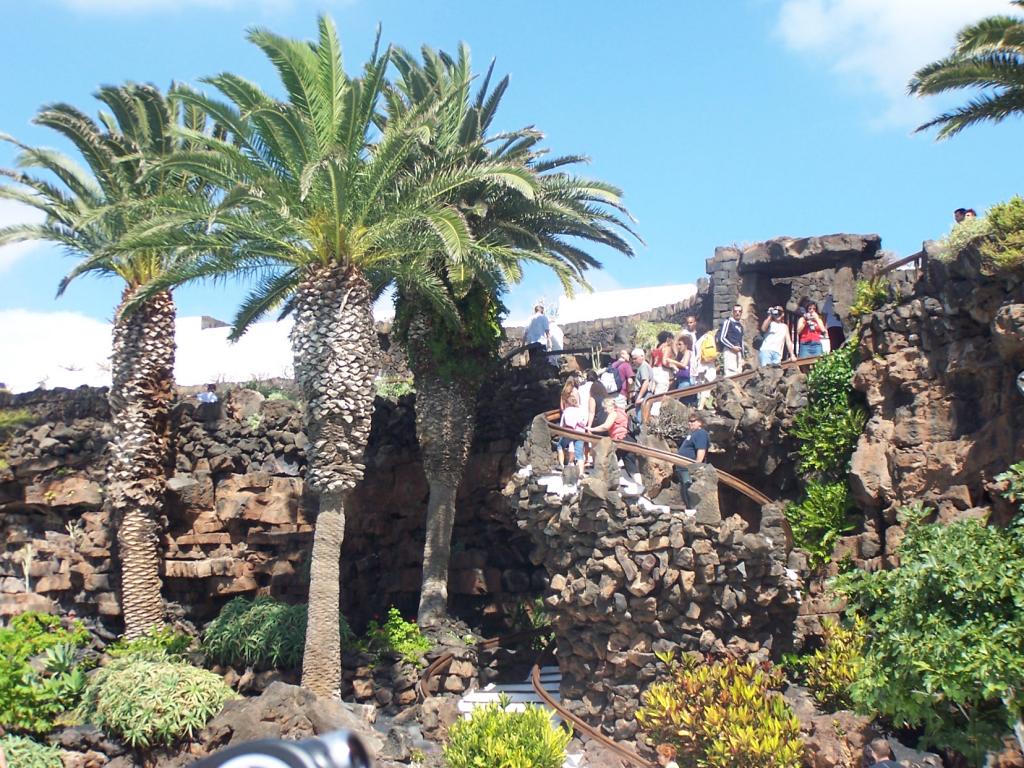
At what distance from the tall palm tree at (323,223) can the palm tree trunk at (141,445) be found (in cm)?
221

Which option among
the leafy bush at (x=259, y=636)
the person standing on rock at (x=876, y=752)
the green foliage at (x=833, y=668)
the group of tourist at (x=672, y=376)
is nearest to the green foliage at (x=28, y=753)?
the leafy bush at (x=259, y=636)

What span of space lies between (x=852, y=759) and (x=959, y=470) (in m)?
4.28

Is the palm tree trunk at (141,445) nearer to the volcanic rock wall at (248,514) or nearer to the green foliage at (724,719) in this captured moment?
the volcanic rock wall at (248,514)

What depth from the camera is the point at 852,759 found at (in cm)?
1230

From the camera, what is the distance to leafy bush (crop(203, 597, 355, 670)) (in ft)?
55.0

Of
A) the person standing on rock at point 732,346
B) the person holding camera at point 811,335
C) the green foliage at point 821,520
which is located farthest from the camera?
the person standing on rock at point 732,346

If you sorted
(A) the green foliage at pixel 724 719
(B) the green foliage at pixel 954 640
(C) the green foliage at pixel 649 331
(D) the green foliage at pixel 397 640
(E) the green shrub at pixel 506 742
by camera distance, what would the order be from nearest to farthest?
(B) the green foliage at pixel 954 640
(A) the green foliage at pixel 724 719
(E) the green shrub at pixel 506 742
(D) the green foliage at pixel 397 640
(C) the green foliage at pixel 649 331

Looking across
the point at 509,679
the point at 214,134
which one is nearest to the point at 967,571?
the point at 509,679

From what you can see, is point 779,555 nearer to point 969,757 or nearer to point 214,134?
point 969,757

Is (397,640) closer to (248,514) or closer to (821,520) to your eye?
(248,514)

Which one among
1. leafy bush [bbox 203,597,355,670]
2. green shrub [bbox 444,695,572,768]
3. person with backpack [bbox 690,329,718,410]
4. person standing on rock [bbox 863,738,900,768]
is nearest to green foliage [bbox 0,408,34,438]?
leafy bush [bbox 203,597,355,670]

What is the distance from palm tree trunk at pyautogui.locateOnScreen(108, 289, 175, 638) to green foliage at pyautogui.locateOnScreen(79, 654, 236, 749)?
2508 mm

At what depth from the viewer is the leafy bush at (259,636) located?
55.0 feet

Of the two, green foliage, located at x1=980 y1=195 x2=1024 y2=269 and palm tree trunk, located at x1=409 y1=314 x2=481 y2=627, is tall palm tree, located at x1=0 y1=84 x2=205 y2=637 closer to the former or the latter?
palm tree trunk, located at x1=409 y1=314 x2=481 y2=627
